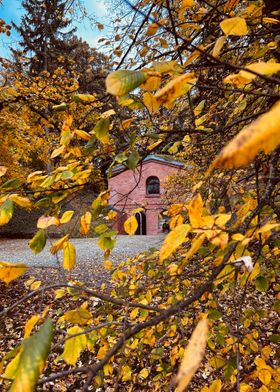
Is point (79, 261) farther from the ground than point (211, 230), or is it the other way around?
point (211, 230)

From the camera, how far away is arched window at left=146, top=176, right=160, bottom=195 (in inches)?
701

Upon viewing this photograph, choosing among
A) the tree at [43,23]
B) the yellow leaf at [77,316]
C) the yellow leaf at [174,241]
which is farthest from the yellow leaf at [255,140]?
the tree at [43,23]

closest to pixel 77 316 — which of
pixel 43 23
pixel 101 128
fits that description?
pixel 101 128

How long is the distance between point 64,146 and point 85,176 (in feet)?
0.49

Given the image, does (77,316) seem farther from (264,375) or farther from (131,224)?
(264,375)

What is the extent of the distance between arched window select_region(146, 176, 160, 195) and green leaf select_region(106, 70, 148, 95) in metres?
17.1

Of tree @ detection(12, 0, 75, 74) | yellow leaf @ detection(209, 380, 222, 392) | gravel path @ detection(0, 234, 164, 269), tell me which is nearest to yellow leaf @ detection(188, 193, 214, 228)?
yellow leaf @ detection(209, 380, 222, 392)

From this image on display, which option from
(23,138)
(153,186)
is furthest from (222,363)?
(153,186)

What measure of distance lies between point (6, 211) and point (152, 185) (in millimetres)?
17167

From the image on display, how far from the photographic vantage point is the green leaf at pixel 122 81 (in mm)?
577

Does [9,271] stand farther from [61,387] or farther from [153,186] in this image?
[153,186]

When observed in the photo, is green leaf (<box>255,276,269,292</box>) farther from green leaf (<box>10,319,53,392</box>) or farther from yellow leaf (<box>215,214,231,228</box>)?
green leaf (<box>10,319,53,392</box>)

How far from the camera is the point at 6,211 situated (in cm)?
83

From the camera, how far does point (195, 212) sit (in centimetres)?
66
